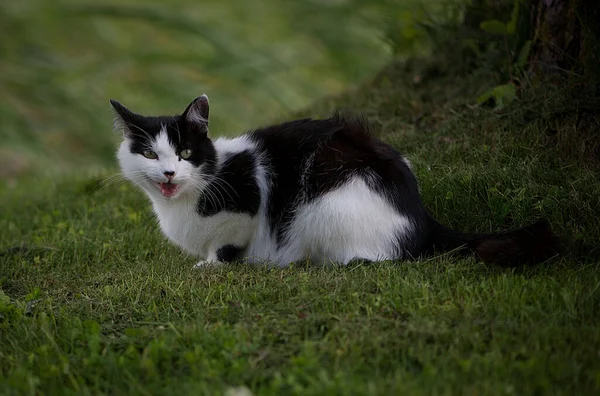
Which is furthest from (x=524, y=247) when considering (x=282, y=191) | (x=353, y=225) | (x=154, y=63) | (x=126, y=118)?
(x=154, y=63)

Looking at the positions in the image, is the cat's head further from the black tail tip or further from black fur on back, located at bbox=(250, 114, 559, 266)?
the black tail tip

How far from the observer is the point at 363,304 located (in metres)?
2.89

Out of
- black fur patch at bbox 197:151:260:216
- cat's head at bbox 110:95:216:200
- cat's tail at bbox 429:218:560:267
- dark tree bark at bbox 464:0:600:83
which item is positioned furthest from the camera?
dark tree bark at bbox 464:0:600:83

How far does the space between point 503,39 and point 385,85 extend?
118 centimetres

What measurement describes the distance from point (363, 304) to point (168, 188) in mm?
1274

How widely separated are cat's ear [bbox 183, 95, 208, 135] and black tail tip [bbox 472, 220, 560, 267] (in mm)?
1565

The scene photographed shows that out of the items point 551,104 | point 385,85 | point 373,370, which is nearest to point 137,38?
point 385,85

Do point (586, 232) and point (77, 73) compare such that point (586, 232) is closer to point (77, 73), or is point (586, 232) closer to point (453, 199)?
point (453, 199)

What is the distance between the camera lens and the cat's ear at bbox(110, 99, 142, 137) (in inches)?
144

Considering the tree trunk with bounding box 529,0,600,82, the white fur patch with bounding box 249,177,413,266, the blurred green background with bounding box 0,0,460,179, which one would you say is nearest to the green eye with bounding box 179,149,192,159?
the white fur patch with bounding box 249,177,413,266

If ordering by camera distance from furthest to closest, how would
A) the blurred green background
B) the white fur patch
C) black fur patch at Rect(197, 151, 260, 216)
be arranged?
the blurred green background
black fur patch at Rect(197, 151, 260, 216)
the white fur patch

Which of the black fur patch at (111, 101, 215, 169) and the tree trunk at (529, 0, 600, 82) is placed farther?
the tree trunk at (529, 0, 600, 82)

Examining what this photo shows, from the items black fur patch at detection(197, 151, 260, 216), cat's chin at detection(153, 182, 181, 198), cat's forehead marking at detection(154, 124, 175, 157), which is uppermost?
cat's forehead marking at detection(154, 124, 175, 157)

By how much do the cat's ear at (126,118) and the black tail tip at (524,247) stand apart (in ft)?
6.10
